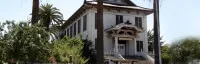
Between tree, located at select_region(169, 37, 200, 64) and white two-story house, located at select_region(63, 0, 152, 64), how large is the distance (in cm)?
760

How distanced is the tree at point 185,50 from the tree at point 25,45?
39.4 feet

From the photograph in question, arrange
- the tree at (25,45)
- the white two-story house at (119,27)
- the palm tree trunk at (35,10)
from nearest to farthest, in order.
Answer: the tree at (25,45)
the palm tree trunk at (35,10)
the white two-story house at (119,27)

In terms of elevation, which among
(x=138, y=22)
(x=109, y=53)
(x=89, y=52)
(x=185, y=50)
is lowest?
(x=109, y=53)

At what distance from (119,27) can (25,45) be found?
18533 millimetres

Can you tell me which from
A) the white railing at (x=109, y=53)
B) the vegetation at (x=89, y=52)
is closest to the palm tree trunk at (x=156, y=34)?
the white railing at (x=109, y=53)

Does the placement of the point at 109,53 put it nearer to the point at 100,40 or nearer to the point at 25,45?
the point at 100,40

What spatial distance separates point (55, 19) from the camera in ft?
146

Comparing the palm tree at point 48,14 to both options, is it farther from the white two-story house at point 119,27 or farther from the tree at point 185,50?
the tree at point 185,50

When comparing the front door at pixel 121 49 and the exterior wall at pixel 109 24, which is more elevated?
the exterior wall at pixel 109 24

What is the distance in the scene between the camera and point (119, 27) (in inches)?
1422

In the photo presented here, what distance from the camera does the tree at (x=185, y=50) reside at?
27328mm

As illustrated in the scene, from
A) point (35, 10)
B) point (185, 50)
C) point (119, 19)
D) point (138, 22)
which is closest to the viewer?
point (35, 10)

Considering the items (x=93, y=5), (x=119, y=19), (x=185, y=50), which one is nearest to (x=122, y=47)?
(x=119, y=19)

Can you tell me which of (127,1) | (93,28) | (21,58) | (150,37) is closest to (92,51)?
(93,28)
